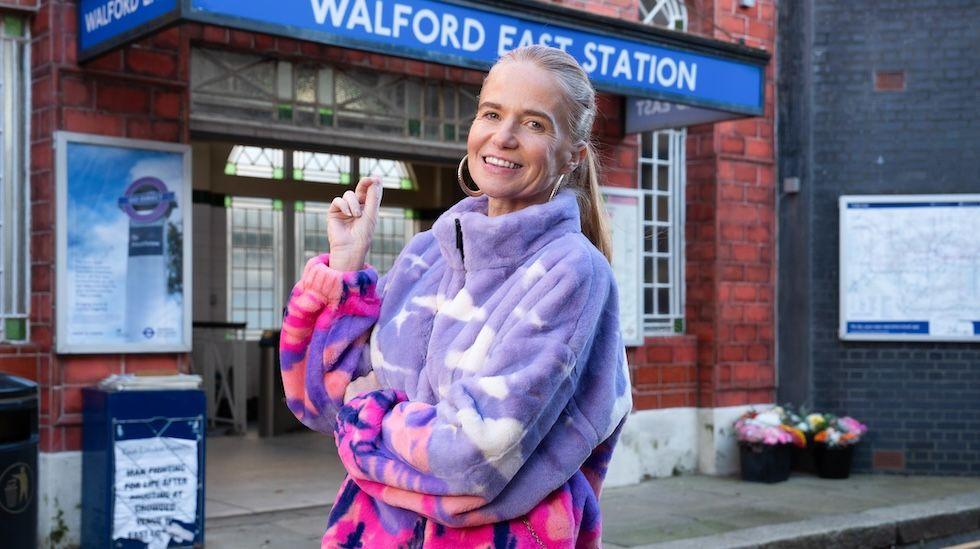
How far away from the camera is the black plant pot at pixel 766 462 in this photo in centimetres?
924

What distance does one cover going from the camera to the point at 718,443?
31.4 feet

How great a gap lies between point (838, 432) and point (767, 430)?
26.8 inches

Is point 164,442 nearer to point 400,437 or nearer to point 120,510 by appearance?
point 120,510

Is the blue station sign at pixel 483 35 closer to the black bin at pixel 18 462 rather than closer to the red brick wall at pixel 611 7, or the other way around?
the red brick wall at pixel 611 7

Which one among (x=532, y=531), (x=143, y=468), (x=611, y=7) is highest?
(x=611, y=7)

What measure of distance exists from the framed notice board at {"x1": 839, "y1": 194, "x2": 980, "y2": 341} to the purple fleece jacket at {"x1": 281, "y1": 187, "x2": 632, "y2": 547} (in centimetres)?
846

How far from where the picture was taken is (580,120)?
1.99 metres

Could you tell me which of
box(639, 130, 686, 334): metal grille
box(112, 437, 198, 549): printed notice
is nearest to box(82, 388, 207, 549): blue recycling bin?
box(112, 437, 198, 549): printed notice

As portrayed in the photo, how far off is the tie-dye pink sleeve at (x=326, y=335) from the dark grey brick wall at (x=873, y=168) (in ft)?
27.8

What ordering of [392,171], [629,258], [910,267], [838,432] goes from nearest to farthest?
1. [629,258]
2. [838,432]
3. [910,267]
4. [392,171]

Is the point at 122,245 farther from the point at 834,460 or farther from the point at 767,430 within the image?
the point at 834,460

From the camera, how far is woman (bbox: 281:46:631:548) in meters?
1.77

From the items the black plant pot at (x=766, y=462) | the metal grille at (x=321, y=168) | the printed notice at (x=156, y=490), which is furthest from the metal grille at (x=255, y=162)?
the printed notice at (x=156, y=490)

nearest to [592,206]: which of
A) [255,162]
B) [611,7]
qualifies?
[611,7]
